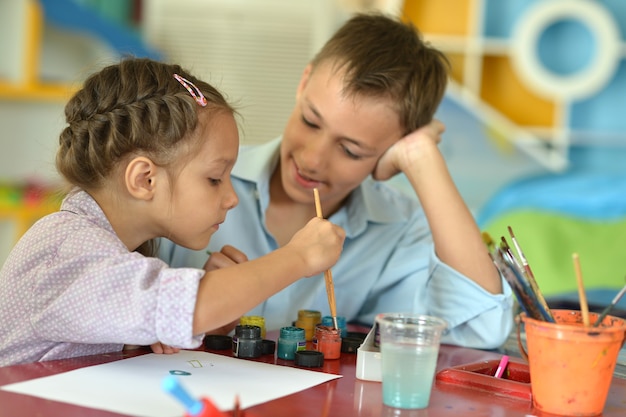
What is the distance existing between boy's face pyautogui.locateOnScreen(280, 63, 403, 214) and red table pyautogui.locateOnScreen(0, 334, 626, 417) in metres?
0.48

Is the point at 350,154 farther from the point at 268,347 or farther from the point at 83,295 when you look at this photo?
the point at 83,295

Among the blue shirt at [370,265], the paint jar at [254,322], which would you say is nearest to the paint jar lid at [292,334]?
the paint jar at [254,322]

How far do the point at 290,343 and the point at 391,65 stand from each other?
0.63 meters

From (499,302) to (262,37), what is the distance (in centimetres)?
306

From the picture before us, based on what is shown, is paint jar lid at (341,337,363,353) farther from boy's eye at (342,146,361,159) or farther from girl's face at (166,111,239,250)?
boy's eye at (342,146,361,159)

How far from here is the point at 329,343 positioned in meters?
1.12

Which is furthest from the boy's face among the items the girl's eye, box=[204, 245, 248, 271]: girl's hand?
box=[204, 245, 248, 271]: girl's hand

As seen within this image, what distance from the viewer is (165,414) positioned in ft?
2.63

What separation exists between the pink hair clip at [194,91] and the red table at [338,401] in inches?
13.8

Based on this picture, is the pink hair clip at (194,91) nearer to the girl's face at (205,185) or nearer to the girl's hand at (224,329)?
the girl's face at (205,185)

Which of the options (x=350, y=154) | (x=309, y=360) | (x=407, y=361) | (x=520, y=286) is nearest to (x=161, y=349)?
(x=309, y=360)

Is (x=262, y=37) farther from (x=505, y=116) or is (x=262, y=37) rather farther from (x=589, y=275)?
(x=589, y=275)

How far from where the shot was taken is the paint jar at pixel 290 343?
111cm

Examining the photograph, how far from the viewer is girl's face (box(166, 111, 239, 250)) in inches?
45.4
